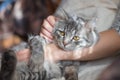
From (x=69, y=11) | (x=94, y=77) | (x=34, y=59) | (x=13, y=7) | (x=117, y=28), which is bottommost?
(x=94, y=77)

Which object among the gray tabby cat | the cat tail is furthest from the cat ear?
the cat tail

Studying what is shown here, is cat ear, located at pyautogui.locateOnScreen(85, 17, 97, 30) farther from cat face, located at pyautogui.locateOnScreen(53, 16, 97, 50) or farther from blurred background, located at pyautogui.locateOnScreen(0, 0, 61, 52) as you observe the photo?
blurred background, located at pyautogui.locateOnScreen(0, 0, 61, 52)

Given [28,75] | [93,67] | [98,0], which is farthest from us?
[98,0]

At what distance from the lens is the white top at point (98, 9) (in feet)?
3.24

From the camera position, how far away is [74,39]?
0.90 metres

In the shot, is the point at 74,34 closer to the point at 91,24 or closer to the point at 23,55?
the point at 91,24

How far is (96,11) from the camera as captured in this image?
39.4 inches

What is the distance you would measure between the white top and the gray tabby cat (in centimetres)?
7

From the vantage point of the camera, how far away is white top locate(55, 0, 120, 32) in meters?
0.99

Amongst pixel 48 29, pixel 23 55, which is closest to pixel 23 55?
pixel 23 55

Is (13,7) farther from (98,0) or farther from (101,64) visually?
(101,64)

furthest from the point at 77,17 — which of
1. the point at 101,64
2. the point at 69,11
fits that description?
the point at 101,64

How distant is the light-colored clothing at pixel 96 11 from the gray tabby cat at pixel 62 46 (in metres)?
0.06

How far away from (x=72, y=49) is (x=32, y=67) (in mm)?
190
